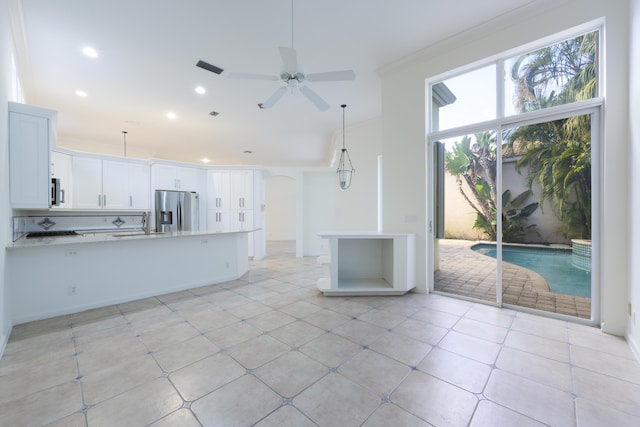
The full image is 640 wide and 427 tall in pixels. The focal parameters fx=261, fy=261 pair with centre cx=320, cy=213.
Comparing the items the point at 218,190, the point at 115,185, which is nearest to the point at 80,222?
the point at 115,185

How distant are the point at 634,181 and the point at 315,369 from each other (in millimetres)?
3026

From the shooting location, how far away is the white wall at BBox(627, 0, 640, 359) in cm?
211

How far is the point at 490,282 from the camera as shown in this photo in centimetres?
355

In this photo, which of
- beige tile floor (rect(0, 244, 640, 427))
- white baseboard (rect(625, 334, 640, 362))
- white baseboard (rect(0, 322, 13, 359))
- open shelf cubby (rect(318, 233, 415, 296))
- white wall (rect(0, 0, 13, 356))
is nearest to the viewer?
beige tile floor (rect(0, 244, 640, 427))

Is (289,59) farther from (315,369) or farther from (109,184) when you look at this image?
(109,184)

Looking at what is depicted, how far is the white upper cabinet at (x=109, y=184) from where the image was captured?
205 inches

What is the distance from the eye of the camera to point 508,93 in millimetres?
3092

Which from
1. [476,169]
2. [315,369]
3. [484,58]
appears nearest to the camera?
[315,369]

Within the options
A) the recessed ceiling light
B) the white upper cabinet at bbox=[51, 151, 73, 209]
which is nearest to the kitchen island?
the white upper cabinet at bbox=[51, 151, 73, 209]

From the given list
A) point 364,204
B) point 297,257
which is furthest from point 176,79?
point 297,257

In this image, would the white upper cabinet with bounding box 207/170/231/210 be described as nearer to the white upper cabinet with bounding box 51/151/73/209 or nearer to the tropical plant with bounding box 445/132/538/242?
the white upper cabinet with bounding box 51/151/73/209

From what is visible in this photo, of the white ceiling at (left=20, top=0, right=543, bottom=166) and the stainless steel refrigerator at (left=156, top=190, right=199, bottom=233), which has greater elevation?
the white ceiling at (left=20, top=0, right=543, bottom=166)

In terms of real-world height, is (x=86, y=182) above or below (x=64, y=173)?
below

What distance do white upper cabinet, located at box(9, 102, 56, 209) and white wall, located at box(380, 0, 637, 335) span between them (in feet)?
13.8
